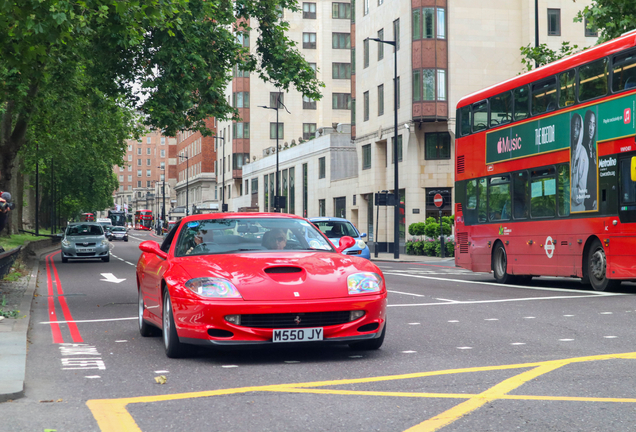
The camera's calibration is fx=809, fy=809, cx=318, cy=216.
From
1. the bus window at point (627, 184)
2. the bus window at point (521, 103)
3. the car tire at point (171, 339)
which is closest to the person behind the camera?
the car tire at point (171, 339)

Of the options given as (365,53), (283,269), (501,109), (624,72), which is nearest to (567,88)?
(624,72)

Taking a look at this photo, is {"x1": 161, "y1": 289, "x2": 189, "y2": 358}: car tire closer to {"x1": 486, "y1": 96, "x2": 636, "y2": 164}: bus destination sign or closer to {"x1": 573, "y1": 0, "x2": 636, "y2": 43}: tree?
{"x1": 486, "y1": 96, "x2": 636, "y2": 164}: bus destination sign

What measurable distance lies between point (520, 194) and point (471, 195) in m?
2.52

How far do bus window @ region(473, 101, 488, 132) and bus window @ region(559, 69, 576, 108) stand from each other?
3.07 metres

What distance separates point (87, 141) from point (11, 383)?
43330mm

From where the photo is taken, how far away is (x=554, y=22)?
45.2m

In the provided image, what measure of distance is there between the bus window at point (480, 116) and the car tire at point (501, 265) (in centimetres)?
292

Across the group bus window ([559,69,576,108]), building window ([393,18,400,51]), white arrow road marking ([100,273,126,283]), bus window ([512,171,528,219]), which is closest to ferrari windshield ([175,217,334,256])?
bus window ([559,69,576,108])

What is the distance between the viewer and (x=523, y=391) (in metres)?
5.85

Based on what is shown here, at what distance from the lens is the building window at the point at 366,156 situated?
167ft

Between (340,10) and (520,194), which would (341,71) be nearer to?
(340,10)

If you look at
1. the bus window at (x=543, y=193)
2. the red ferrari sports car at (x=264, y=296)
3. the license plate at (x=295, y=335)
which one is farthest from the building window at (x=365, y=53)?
the license plate at (x=295, y=335)

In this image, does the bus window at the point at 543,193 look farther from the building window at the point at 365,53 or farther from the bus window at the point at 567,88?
the building window at the point at 365,53

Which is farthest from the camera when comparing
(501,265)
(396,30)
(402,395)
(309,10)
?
(309,10)
